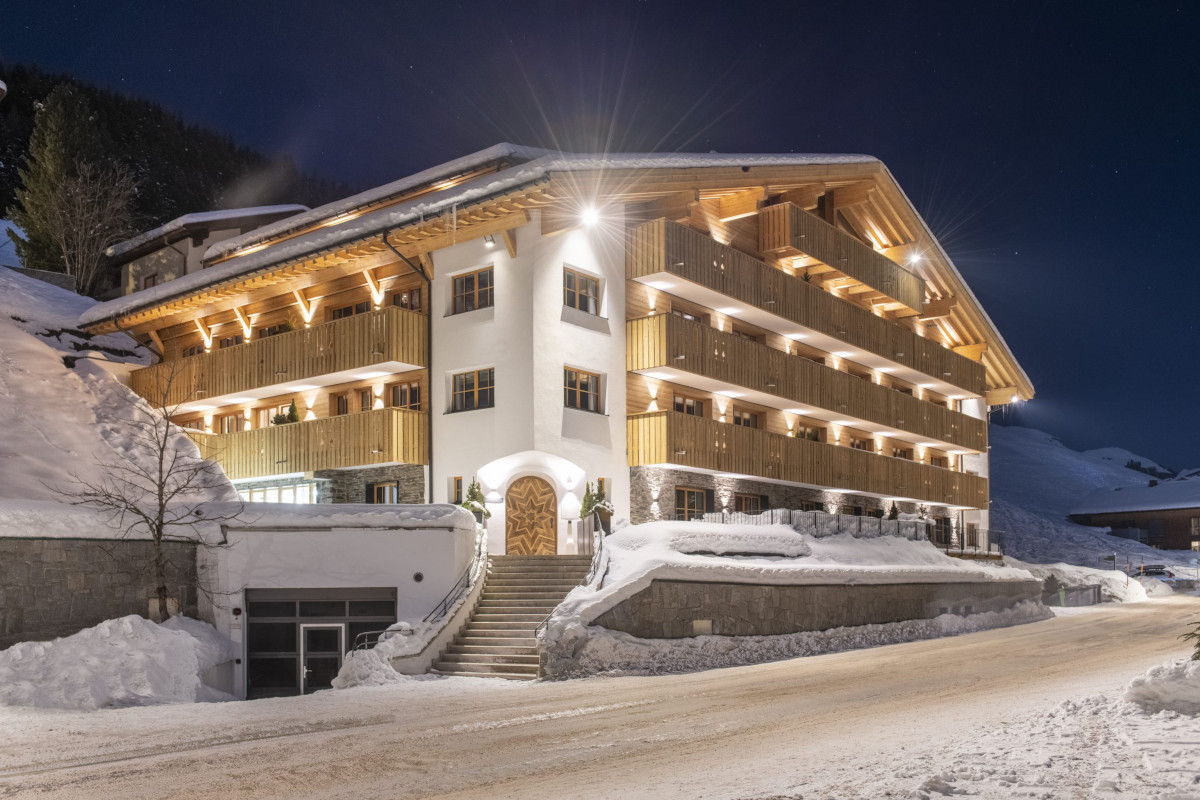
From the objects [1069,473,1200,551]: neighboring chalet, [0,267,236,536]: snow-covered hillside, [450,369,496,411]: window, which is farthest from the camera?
[1069,473,1200,551]: neighboring chalet

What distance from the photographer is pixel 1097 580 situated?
44094 millimetres

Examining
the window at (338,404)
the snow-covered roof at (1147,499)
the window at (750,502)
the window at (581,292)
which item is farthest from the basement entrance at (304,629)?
the snow-covered roof at (1147,499)

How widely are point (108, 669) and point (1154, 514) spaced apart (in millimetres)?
66869

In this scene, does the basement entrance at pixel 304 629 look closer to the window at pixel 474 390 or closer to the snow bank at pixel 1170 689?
the window at pixel 474 390

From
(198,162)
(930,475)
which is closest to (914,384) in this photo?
(930,475)

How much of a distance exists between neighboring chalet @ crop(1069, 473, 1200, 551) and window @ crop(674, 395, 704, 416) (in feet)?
154

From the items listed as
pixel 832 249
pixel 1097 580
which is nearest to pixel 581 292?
pixel 832 249

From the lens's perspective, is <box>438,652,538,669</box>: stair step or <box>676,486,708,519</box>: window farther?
<box>676,486,708,519</box>: window

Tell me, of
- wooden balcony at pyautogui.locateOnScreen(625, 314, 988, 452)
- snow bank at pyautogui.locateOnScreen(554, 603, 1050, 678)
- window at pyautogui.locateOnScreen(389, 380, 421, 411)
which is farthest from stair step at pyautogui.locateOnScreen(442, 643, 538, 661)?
wooden balcony at pyautogui.locateOnScreen(625, 314, 988, 452)

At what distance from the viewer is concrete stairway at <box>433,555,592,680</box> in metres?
19.6

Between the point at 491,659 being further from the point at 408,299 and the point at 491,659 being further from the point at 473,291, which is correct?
the point at 408,299

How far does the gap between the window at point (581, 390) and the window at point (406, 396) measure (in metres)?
4.33

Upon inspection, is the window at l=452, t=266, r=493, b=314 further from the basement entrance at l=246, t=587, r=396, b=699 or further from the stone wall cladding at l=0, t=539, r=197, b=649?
the stone wall cladding at l=0, t=539, r=197, b=649

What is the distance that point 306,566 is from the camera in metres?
22.1
